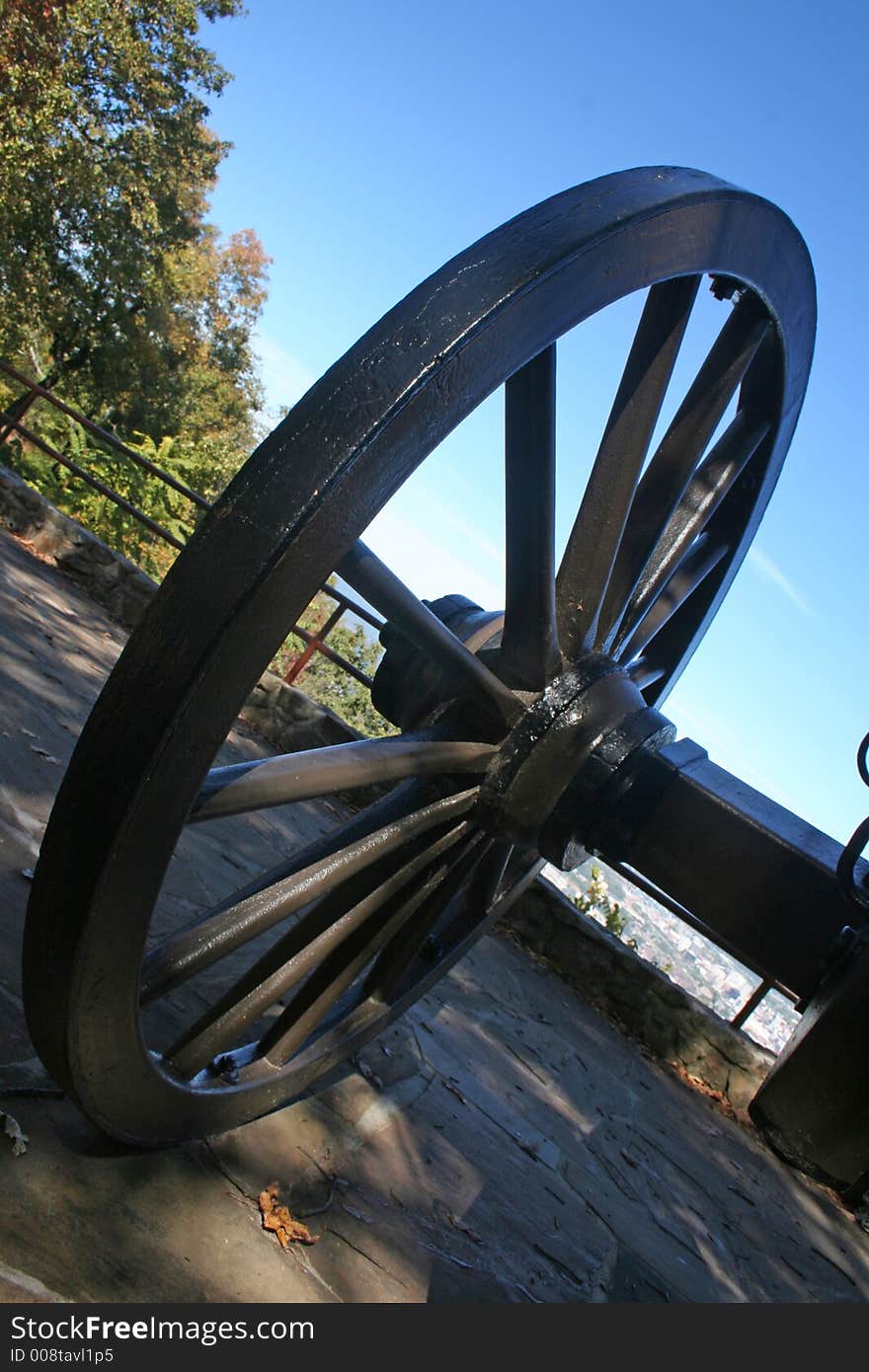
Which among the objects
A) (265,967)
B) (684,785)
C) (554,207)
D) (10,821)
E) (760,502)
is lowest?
(10,821)

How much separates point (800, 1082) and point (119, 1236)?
122cm

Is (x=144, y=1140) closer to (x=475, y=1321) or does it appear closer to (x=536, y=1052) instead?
(x=475, y=1321)

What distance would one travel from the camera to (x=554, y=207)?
1.58 meters

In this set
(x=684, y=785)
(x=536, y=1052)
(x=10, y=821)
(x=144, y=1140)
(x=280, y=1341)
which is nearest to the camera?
(x=280, y=1341)

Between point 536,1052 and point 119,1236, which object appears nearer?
point 119,1236

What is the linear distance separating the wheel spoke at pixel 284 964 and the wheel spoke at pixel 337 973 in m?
0.04

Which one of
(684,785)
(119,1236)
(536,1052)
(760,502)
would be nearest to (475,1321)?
(119,1236)

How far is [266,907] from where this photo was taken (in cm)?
174

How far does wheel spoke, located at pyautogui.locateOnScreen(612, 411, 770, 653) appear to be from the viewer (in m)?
2.40

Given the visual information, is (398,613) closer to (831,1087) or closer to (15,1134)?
(831,1087)

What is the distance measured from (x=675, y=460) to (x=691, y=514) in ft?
0.64

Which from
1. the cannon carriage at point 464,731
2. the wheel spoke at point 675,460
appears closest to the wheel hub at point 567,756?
the cannon carriage at point 464,731

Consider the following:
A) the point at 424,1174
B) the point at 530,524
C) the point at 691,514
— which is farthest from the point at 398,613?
the point at 424,1174

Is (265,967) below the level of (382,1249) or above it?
above
